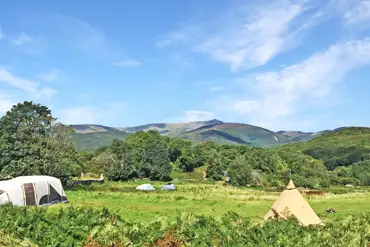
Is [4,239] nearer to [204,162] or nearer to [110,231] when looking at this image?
[110,231]

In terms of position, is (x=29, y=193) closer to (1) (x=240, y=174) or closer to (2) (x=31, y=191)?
(2) (x=31, y=191)

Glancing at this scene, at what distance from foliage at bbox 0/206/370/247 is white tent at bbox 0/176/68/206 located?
61.4 ft

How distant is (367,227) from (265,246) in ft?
12.7

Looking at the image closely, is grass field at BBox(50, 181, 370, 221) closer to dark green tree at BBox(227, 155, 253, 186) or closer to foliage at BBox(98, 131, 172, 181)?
dark green tree at BBox(227, 155, 253, 186)

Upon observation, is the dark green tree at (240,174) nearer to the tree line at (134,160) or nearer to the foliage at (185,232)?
the tree line at (134,160)

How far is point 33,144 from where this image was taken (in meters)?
55.9

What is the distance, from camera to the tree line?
55.8 metres

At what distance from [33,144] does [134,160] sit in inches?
2083

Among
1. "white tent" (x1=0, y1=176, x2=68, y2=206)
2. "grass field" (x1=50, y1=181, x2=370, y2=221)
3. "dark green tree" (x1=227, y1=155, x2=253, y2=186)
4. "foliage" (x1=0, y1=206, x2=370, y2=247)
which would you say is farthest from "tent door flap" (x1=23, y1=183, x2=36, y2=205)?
"dark green tree" (x1=227, y1=155, x2=253, y2=186)

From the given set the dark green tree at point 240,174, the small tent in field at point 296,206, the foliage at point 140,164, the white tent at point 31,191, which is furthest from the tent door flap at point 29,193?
the dark green tree at point 240,174

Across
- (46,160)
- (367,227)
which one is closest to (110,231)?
(367,227)

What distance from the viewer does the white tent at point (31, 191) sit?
33.1 m

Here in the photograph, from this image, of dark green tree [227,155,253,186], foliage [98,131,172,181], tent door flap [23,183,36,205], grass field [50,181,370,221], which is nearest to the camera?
grass field [50,181,370,221]

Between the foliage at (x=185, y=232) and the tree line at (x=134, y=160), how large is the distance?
20.8 metres
